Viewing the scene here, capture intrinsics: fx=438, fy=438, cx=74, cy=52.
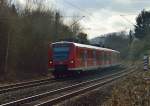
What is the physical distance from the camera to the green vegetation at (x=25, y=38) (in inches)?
1393

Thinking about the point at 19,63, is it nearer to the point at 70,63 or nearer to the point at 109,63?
the point at 70,63

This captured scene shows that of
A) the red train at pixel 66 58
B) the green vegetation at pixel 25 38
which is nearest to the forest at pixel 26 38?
the green vegetation at pixel 25 38

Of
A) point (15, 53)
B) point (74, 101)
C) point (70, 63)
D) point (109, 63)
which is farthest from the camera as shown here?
point (109, 63)

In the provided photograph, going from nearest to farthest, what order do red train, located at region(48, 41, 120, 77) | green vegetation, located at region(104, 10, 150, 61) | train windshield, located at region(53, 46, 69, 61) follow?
1. red train, located at region(48, 41, 120, 77)
2. train windshield, located at region(53, 46, 69, 61)
3. green vegetation, located at region(104, 10, 150, 61)

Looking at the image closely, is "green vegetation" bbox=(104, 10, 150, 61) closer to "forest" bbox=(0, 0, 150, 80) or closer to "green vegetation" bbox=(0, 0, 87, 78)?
"forest" bbox=(0, 0, 150, 80)

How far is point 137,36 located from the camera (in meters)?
109

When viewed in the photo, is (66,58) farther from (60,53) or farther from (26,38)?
(26,38)

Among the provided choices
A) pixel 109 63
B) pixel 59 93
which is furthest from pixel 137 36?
pixel 59 93

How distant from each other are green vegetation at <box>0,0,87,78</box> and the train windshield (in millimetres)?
3224

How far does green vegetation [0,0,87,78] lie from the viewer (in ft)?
116

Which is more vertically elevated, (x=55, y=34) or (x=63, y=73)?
(x=55, y=34)

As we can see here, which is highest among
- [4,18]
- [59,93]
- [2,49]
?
[4,18]

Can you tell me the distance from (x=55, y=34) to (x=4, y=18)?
38.1 ft

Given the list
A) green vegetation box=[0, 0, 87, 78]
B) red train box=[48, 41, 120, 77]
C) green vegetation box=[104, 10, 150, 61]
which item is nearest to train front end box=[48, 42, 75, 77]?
red train box=[48, 41, 120, 77]
